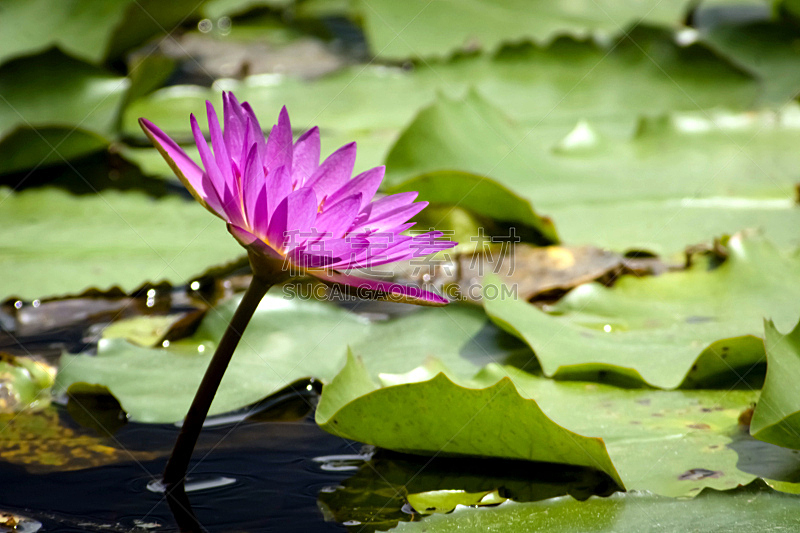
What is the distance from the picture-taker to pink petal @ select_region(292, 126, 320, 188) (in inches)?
37.4

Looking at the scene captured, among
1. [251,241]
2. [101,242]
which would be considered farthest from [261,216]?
[101,242]

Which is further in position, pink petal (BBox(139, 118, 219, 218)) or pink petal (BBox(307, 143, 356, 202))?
pink petal (BBox(307, 143, 356, 202))

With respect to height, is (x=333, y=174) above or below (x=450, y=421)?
above

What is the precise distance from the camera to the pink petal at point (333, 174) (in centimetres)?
92

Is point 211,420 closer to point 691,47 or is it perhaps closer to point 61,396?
point 61,396

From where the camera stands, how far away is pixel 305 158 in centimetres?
96

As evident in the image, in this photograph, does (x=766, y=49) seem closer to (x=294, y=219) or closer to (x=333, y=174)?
(x=333, y=174)

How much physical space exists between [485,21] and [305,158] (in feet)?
7.04

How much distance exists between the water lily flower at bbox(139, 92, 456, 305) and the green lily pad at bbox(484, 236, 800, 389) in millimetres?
364

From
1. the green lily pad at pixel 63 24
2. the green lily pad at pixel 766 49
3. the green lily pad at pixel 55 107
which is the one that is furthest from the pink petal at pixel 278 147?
the green lily pad at pixel 766 49

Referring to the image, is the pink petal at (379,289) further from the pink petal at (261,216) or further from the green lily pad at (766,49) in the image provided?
the green lily pad at (766,49)

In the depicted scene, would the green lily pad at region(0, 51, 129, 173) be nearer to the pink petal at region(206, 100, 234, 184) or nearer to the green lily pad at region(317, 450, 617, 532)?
the pink petal at region(206, 100, 234, 184)

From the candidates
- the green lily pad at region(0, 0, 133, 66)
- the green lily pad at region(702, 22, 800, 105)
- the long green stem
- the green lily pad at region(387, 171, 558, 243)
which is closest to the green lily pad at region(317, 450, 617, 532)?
the long green stem

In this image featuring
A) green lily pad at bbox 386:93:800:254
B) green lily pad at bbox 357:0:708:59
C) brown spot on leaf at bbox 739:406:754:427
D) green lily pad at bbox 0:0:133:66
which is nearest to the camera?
brown spot on leaf at bbox 739:406:754:427
